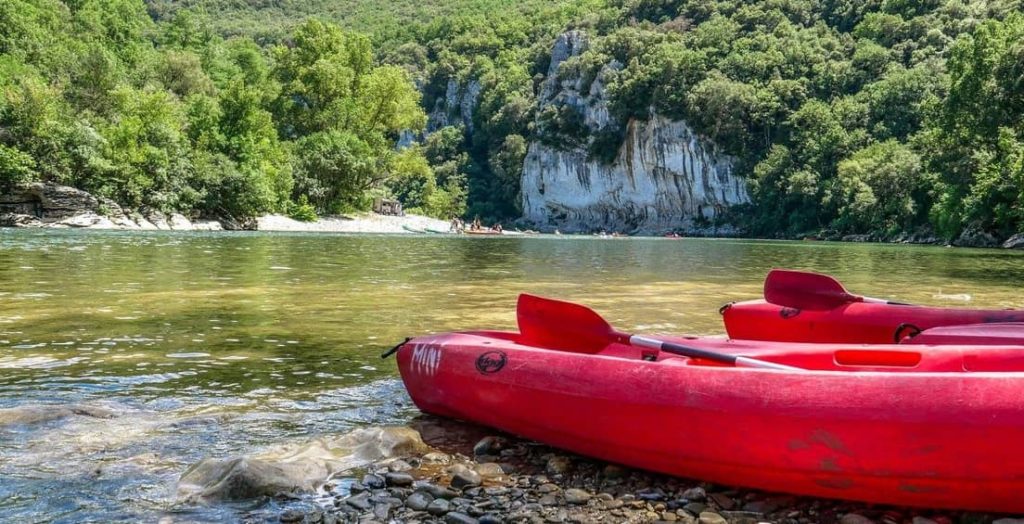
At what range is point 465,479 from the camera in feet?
12.1

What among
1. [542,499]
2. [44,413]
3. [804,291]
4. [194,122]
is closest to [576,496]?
[542,499]

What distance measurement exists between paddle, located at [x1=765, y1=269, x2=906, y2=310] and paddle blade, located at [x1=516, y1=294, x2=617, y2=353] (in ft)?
6.63

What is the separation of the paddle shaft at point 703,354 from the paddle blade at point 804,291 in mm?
2141

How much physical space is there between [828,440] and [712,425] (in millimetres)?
496

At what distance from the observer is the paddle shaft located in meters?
3.71

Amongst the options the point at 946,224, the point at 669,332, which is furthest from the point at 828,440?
the point at 946,224

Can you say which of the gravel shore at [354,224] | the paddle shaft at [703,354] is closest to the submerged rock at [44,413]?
the paddle shaft at [703,354]

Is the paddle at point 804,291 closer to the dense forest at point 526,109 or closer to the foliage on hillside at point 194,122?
the dense forest at point 526,109

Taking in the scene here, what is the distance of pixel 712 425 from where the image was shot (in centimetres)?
351

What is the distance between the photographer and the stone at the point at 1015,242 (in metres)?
37.4

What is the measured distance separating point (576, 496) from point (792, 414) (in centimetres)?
104

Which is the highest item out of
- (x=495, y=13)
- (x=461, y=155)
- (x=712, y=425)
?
(x=495, y=13)

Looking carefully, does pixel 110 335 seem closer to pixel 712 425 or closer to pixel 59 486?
pixel 59 486

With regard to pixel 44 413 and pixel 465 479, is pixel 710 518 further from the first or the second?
pixel 44 413
